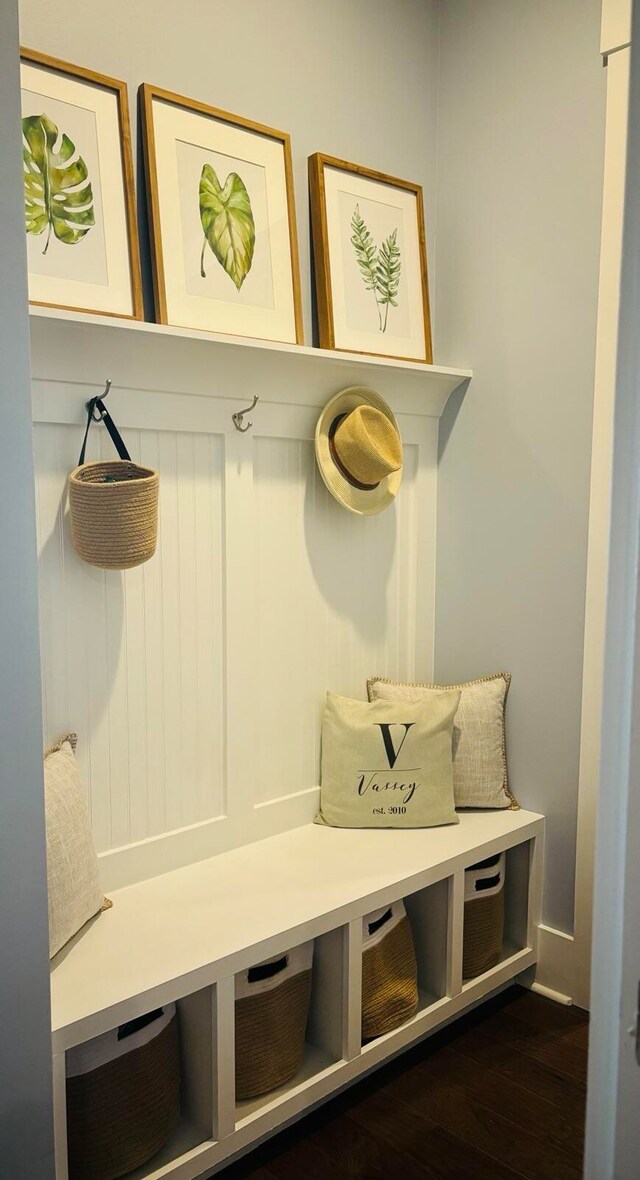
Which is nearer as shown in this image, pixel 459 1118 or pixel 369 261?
pixel 459 1118

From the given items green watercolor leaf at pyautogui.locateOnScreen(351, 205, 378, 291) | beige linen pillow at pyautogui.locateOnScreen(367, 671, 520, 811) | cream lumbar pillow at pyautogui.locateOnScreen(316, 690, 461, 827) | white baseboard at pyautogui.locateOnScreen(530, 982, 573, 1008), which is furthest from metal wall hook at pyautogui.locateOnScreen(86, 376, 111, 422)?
white baseboard at pyautogui.locateOnScreen(530, 982, 573, 1008)

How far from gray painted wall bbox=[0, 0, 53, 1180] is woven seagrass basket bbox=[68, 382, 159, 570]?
23.2 inches

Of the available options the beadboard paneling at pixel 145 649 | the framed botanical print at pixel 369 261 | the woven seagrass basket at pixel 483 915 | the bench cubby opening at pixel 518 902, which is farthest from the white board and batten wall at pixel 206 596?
the bench cubby opening at pixel 518 902

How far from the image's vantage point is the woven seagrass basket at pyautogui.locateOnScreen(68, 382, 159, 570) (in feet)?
5.70

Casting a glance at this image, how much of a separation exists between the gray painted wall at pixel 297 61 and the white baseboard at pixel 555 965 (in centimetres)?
170

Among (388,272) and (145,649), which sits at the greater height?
(388,272)

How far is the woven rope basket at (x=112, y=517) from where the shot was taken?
1.73m

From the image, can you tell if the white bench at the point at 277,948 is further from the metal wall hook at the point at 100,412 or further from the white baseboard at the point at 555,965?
the metal wall hook at the point at 100,412

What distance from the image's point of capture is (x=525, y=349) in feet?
8.06

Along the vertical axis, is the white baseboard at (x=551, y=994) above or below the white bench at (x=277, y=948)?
below

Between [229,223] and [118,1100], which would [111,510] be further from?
[118,1100]

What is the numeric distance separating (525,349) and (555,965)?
65.0 inches

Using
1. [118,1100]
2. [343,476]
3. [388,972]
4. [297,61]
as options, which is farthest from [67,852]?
[297,61]

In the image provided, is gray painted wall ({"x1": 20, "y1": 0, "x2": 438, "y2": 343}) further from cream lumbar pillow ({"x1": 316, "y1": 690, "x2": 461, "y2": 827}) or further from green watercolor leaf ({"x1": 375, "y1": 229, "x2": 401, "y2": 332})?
cream lumbar pillow ({"x1": 316, "y1": 690, "x2": 461, "y2": 827})
